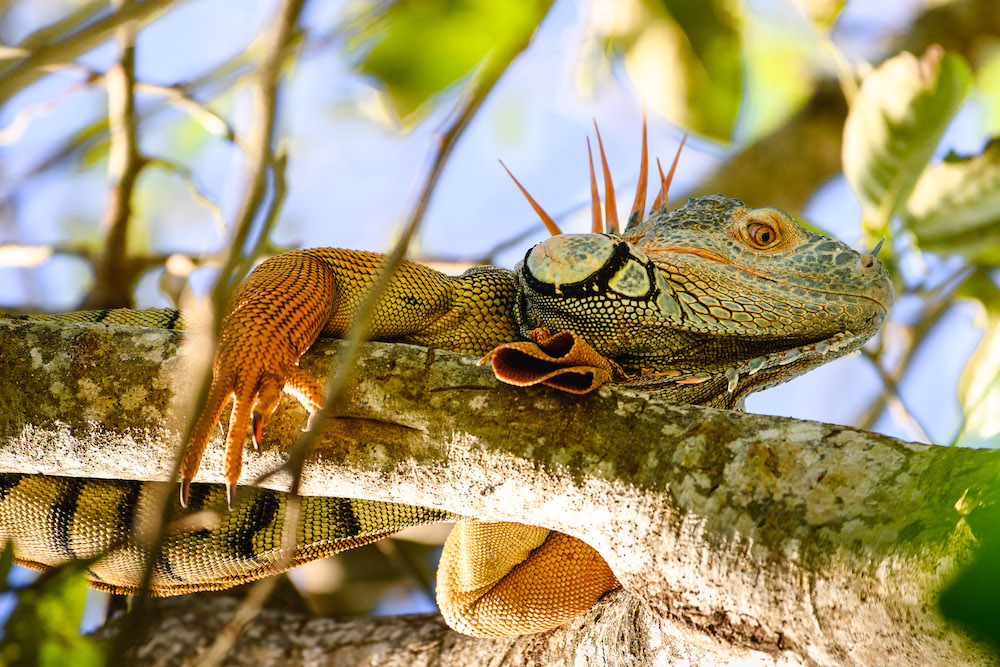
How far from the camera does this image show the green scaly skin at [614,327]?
3.51 metres

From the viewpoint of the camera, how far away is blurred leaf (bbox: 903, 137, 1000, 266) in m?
4.48

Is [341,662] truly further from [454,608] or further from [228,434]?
[228,434]

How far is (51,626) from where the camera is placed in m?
2.16

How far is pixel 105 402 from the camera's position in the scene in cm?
269

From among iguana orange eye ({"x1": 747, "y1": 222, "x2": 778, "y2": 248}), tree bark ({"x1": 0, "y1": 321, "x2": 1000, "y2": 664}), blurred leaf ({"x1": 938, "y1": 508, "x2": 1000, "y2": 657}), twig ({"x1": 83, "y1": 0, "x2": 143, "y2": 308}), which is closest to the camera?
blurred leaf ({"x1": 938, "y1": 508, "x2": 1000, "y2": 657})

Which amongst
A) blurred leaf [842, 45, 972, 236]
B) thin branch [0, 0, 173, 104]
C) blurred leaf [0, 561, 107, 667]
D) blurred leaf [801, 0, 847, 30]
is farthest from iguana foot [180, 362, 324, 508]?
blurred leaf [801, 0, 847, 30]

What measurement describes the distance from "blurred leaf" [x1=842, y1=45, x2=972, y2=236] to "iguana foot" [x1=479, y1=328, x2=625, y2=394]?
2.89 meters

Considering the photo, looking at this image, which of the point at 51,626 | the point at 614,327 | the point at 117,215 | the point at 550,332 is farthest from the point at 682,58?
the point at 51,626

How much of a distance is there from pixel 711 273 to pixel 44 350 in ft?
8.20

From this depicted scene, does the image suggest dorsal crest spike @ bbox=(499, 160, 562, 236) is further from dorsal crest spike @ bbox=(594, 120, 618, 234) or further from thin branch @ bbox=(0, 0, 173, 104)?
thin branch @ bbox=(0, 0, 173, 104)

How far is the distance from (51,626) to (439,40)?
2005mm

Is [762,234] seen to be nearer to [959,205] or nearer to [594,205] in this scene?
[594,205]

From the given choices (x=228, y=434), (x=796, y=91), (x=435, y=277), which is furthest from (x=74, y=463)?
(x=796, y=91)

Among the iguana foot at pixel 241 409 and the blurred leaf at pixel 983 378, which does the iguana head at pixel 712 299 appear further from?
the iguana foot at pixel 241 409
